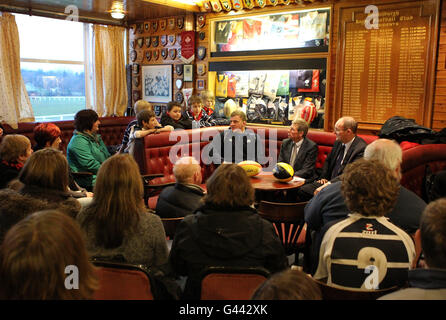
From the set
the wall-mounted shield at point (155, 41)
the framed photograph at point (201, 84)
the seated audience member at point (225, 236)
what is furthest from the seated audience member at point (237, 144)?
the wall-mounted shield at point (155, 41)

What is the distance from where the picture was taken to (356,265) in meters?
2.00

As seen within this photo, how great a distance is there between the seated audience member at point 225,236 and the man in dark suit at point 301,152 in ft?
9.99

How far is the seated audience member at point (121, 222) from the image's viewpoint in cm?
205

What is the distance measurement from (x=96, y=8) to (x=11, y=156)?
557cm

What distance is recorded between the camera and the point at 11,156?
3.29 metres

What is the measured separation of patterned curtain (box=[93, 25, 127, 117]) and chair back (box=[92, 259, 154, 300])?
25.3ft

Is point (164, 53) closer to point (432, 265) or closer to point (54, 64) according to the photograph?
point (54, 64)

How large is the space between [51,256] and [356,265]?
1.47 meters

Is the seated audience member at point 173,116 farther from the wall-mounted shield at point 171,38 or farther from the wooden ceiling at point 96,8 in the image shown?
the wall-mounted shield at point 171,38

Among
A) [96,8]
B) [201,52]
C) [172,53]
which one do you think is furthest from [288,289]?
[96,8]

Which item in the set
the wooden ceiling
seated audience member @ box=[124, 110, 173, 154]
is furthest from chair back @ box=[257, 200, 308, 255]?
the wooden ceiling

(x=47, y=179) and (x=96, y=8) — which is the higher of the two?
(x=96, y=8)
